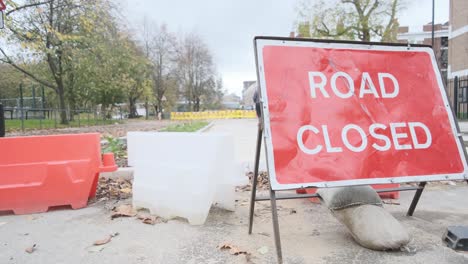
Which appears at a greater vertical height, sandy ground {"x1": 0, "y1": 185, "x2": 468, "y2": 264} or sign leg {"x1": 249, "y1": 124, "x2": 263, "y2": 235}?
sign leg {"x1": 249, "y1": 124, "x2": 263, "y2": 235}

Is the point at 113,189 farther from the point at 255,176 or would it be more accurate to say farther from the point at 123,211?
the point at 255,176

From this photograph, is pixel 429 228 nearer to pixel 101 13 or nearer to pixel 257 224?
pixel 257 224

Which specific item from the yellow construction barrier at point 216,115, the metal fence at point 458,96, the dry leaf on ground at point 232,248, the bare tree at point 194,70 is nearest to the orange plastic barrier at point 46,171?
the dry leaf on ground at point 232,248

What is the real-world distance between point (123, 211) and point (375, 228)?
2.46 m

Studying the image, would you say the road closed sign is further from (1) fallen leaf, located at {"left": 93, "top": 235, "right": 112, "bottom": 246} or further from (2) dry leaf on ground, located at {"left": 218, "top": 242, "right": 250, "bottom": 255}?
(1) fallen leaf, located at {"left": 93, "top": 235, "right": 112, "bottom": 246}

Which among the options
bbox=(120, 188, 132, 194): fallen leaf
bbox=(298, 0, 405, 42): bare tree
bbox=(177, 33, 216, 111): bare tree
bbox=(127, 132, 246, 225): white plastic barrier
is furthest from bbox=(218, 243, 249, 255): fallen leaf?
bbox=(177, 33, 216, 111): bare tree

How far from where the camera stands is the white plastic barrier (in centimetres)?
342

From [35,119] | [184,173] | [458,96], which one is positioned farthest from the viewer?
[35,119]

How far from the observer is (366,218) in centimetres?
282

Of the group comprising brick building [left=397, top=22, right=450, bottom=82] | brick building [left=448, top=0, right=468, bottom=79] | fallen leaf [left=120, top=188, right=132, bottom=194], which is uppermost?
brick building [left=397, top=22, right=450, bottom=82]

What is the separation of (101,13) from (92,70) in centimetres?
756

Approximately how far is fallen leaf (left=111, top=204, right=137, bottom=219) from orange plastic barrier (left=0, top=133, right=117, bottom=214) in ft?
1.57

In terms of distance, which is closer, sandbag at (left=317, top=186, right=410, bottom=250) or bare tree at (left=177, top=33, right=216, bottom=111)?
sandbag at (left=317, top=186, right=410, bottom=250)

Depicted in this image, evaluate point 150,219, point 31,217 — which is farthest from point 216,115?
point 150,219
